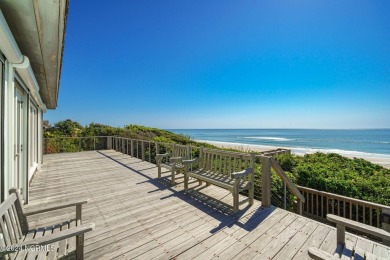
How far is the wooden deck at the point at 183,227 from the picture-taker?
209 cm

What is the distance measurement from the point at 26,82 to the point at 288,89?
29.1m

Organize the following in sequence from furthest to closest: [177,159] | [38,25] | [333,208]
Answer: [177,159] → [333,208] → [38,25]

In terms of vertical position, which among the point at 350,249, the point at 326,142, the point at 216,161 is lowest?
the point at 326,142

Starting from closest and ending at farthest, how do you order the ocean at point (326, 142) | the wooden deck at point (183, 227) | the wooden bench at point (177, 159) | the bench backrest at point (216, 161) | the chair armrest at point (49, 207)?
1. the chair armrest at point (49, 207)
2. the wooden deck at point (183, 227)
3. the bench backrest at point (216, 161)
4. the wooden bench at point (177, 159)
5. the ocean at point (326, 142)

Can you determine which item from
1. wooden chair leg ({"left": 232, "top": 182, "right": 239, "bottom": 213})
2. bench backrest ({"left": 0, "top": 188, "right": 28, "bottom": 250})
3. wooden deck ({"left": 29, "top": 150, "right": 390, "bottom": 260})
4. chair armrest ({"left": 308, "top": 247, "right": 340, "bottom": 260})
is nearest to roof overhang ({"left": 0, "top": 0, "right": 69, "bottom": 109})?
bench backrest ({"left": 0, "top": 188, "right": 28, "bottom": 250})

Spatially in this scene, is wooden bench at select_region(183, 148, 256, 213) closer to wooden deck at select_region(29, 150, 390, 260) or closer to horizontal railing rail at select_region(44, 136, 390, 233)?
horizontal railing rail at select_region(44, 136, 390, 233)

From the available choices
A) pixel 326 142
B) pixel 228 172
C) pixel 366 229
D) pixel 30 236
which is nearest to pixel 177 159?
pixel 228 172

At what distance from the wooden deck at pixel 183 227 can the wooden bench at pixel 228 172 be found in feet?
1.31

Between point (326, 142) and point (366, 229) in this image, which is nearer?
point (366, 229)

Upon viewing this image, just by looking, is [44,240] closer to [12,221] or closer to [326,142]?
[12,221]

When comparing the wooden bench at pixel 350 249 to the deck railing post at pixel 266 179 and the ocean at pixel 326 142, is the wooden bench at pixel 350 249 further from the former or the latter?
the ocean at pixel 326 142

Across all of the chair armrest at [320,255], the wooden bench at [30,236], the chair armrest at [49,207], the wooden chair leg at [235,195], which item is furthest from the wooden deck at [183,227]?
the chair armrest at [320,255]

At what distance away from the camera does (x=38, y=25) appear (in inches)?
76.1

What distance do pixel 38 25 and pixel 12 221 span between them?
2.02 m
